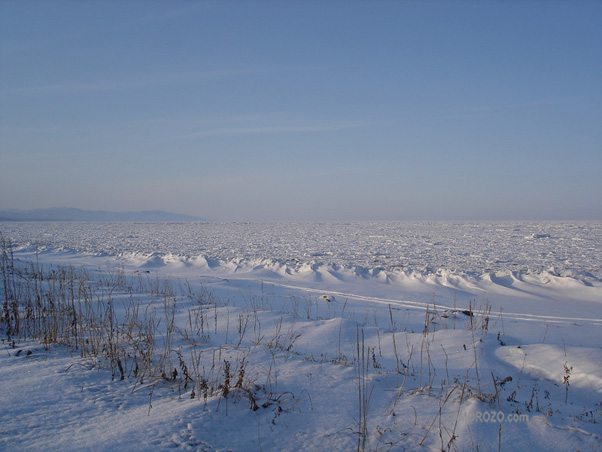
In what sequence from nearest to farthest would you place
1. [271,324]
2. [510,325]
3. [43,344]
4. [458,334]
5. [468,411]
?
[468,411] → [43,344] → [458,334] → [271,324] → [510,325]

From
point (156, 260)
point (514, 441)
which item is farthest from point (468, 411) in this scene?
point (156, 260)

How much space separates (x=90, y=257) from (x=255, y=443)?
48.8 feet

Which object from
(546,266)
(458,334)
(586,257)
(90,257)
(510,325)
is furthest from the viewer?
(90,257)

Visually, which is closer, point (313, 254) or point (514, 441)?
point (514, 441)

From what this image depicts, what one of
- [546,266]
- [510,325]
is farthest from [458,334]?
[546,266]

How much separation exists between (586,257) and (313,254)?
9.51 metres

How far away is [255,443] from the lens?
1.72 m

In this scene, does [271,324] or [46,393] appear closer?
[46,393]

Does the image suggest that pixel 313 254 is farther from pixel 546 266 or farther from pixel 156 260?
pixel 546 266

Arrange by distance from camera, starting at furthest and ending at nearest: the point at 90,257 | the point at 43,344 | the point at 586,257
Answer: the point at 90,257 → the point at 586,257 → the point at 43,344

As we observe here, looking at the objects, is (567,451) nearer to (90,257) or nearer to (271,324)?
(271,324)

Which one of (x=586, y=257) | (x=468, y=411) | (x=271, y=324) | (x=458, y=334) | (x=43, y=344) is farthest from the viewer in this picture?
(x=586, y=257)

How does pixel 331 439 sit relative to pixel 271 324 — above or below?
above

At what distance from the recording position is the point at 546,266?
10984mm
